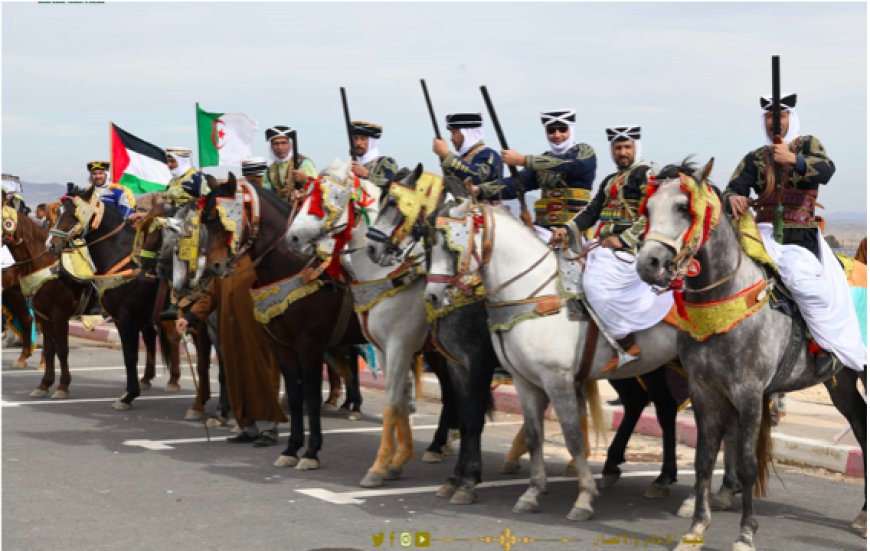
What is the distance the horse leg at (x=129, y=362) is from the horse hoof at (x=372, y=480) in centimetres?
523

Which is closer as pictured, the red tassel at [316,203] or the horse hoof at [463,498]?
the horse hoof at [463,498]

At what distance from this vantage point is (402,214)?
8.99 metres

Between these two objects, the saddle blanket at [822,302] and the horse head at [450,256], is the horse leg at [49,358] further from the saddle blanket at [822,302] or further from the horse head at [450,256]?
the saddle blanket at [822,302]

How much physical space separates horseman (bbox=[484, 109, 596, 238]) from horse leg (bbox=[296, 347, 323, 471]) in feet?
7.48

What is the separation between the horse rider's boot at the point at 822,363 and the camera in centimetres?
782

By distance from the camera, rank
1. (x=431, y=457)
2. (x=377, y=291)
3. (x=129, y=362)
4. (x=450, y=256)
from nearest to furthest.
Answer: (x=450, y=256) < (x=377, y=291) < (x=431, y=457) < (x=129, y=362)

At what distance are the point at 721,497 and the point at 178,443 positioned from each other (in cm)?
541

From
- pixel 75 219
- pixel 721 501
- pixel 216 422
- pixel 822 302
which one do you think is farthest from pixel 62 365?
pixel 822 302

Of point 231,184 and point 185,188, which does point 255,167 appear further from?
point 231,184

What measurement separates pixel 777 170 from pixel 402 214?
8.94 ft

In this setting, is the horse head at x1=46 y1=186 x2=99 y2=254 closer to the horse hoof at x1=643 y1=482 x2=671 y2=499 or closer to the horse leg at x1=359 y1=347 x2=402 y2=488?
the horse leg at x1=359 y1=347 x2=402 y2=488

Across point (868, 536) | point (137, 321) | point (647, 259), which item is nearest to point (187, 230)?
point (137, 321)

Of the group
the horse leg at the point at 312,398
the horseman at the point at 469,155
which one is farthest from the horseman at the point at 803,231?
the horse leg at the point at 312,398

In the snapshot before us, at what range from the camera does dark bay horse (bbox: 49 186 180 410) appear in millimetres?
13875
